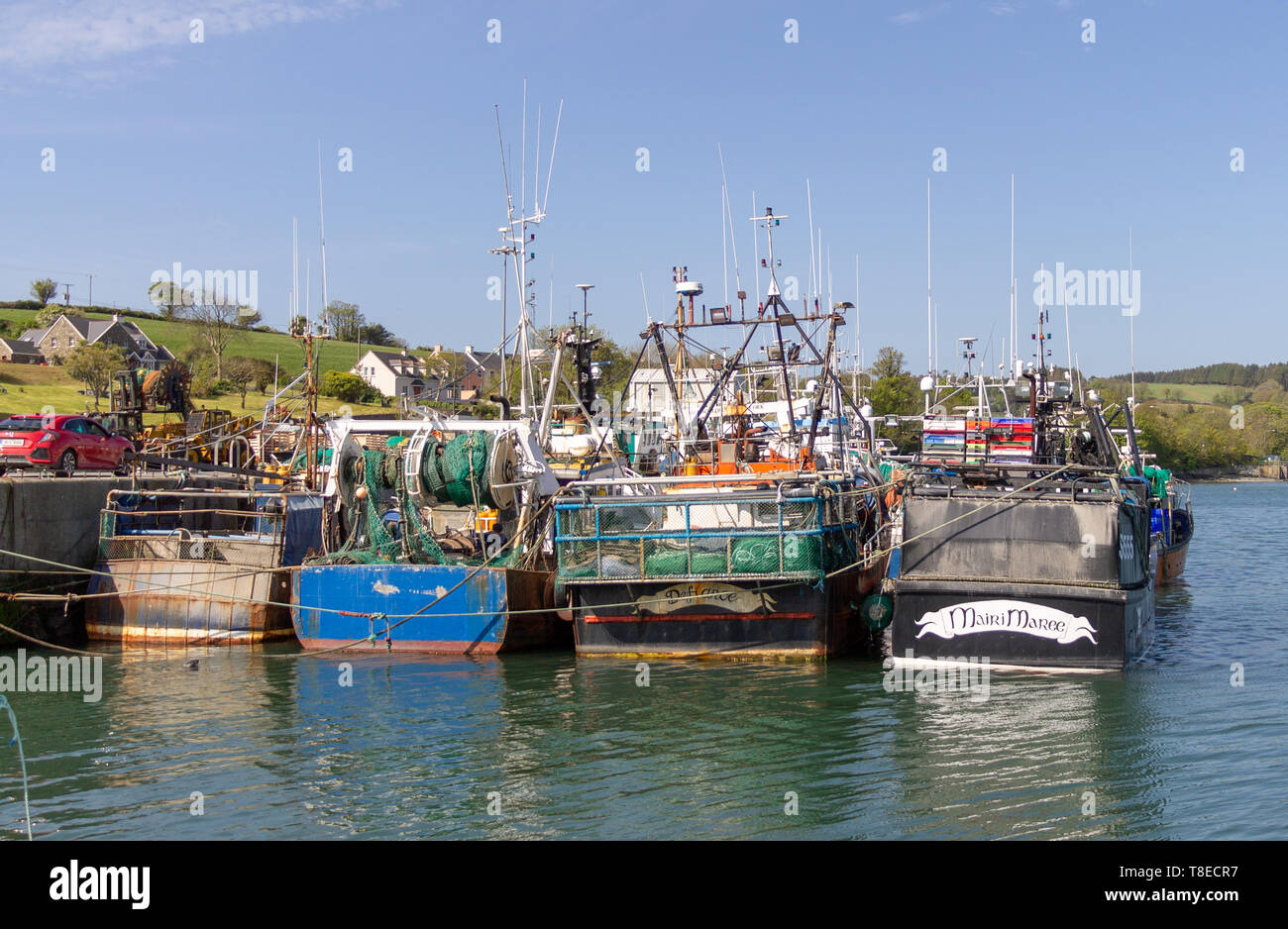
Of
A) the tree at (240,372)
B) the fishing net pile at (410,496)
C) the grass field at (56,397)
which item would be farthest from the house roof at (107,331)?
the fishing net pile at (410,496)

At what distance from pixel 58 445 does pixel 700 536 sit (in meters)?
13.9

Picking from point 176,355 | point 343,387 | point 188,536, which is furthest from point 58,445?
point 176,355

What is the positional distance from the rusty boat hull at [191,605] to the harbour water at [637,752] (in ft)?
3.05

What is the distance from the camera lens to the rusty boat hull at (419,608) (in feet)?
57.3

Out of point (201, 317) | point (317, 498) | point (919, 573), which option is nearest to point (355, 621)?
point (317, 498)

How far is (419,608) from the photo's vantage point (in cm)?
1756

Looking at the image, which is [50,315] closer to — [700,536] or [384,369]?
[384,369]

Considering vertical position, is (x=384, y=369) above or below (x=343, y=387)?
above

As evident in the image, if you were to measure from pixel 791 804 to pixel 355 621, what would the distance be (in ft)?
30.6

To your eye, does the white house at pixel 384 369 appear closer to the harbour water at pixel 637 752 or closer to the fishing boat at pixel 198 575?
the fishing boat at pixel 198 575

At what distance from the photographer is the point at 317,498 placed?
65.6 ft

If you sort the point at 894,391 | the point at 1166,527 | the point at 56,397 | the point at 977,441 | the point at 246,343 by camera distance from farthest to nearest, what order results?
the point at 246,343
the point at 894,391
the point at 56,397
the point at 1166,527
the point at 977,441
